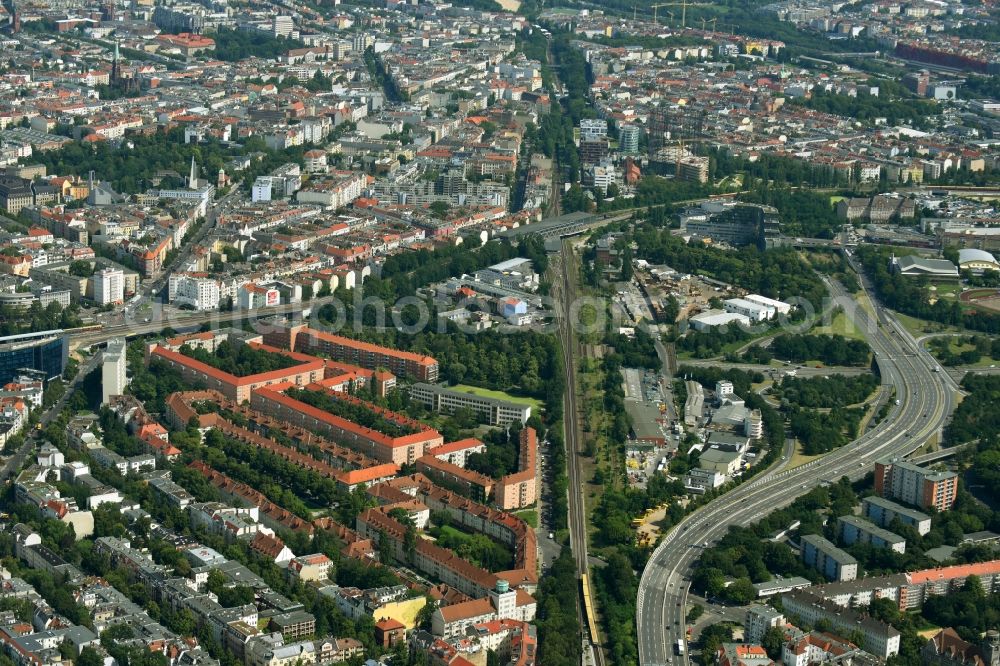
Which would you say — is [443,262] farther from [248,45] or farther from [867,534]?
[248,45]

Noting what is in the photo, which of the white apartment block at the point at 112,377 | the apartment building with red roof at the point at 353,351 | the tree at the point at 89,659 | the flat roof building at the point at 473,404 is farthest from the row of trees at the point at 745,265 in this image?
the tree at the point at 89,659

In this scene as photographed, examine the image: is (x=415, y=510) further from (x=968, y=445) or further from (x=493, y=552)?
(x=968, y=445)

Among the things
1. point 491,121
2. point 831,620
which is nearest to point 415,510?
point 831,620

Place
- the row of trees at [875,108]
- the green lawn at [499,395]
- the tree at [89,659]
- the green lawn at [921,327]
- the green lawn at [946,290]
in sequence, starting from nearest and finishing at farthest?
the tree at [89,659], the green lawn at [499,395], the green lawn at [921,327], the green lawn at [946,290], the row of trees at [875,108]

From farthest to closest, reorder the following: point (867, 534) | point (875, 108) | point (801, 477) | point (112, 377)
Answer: point (875, 108) < point (112, 377) < point (801, 477) < point (867, 534)

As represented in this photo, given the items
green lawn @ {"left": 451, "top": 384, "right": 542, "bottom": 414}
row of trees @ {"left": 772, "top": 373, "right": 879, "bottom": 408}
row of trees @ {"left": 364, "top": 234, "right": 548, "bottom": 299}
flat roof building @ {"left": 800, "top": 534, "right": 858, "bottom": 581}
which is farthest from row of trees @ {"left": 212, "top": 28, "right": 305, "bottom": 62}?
flat roof building @ {"left": 800, "top": 534, "right": 858, "bottom": 581}

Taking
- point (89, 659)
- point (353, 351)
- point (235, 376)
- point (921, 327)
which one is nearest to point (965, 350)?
point (921, 327)

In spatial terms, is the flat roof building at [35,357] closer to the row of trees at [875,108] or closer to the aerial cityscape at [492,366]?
the aerial cityscape at [492,366]
